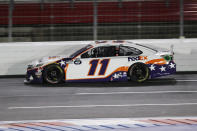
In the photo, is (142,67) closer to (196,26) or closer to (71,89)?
(71,89)

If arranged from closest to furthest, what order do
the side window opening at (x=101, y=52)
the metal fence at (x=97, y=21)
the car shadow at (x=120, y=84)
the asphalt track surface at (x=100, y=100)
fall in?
the asphalt track surface at (x=100, y=100) → the side window opening at (x=101, y=52) → the car shadow at (x=120, y=84) → the metal fence at (x=97, y=21)

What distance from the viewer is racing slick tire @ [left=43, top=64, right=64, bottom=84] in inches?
457

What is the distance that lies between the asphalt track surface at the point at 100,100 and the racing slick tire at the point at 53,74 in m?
0.24

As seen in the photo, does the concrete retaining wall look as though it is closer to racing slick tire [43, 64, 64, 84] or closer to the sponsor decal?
racing slick tire [43, 64, 64, 84]

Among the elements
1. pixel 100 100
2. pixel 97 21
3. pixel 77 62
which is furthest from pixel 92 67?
pixel 97 21

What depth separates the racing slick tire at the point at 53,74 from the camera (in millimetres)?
11602

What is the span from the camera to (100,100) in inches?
385

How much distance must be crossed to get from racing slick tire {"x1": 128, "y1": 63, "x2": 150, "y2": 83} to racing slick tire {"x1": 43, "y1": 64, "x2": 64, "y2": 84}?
2.08m

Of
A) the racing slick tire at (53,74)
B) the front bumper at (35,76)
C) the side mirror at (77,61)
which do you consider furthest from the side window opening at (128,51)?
the front bumper at (35,76)

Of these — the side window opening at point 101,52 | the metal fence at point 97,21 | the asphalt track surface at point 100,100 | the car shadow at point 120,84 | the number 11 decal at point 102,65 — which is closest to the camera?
the asphalt track surface at point 100,100

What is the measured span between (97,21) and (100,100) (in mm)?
5311

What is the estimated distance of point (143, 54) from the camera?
11.6 metres

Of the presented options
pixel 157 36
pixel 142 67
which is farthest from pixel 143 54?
pixel 157 36

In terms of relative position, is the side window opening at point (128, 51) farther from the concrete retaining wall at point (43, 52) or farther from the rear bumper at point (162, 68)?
the concrete retaining wall at point (43, 52)
